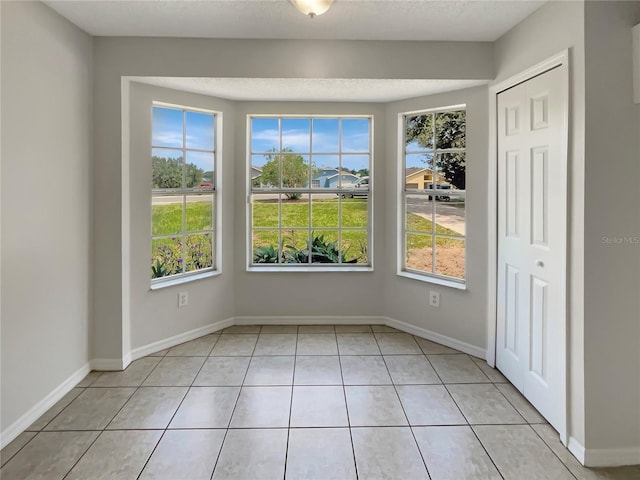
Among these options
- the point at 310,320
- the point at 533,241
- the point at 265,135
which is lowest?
the point at 310,320

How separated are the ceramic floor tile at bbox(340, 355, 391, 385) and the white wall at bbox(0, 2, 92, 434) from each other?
1957 mm

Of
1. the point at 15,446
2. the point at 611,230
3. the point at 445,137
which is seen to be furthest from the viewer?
the point at 445,137

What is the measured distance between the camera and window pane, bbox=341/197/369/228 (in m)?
3.98

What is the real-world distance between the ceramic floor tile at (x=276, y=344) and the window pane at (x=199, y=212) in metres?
1.19

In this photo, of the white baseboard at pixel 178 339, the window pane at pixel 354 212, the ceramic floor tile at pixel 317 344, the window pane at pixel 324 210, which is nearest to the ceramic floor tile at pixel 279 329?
the ceramic floor tile at pixel 317 344

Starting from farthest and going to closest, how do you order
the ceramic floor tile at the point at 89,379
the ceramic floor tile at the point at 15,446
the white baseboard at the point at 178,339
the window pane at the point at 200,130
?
1. the window pane at the point at 200,130
2. the white baseboard at the point at 178,339
3. the ceramic floor tile at the point at 89,379
4. the ceramic floor tile at the point at 15,446

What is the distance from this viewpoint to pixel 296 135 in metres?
3.93

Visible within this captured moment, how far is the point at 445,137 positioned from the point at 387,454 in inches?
104

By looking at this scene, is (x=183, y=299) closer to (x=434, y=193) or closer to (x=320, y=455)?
(x=320, y=455)

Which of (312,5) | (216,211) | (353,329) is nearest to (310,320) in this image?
(353,329)

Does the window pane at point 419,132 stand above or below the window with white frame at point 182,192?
above

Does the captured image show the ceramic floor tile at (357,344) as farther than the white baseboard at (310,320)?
No

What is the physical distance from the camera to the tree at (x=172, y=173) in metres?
3.34

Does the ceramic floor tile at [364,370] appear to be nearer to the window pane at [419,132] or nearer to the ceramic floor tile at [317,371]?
the ceramic floor tile at [317,371]
